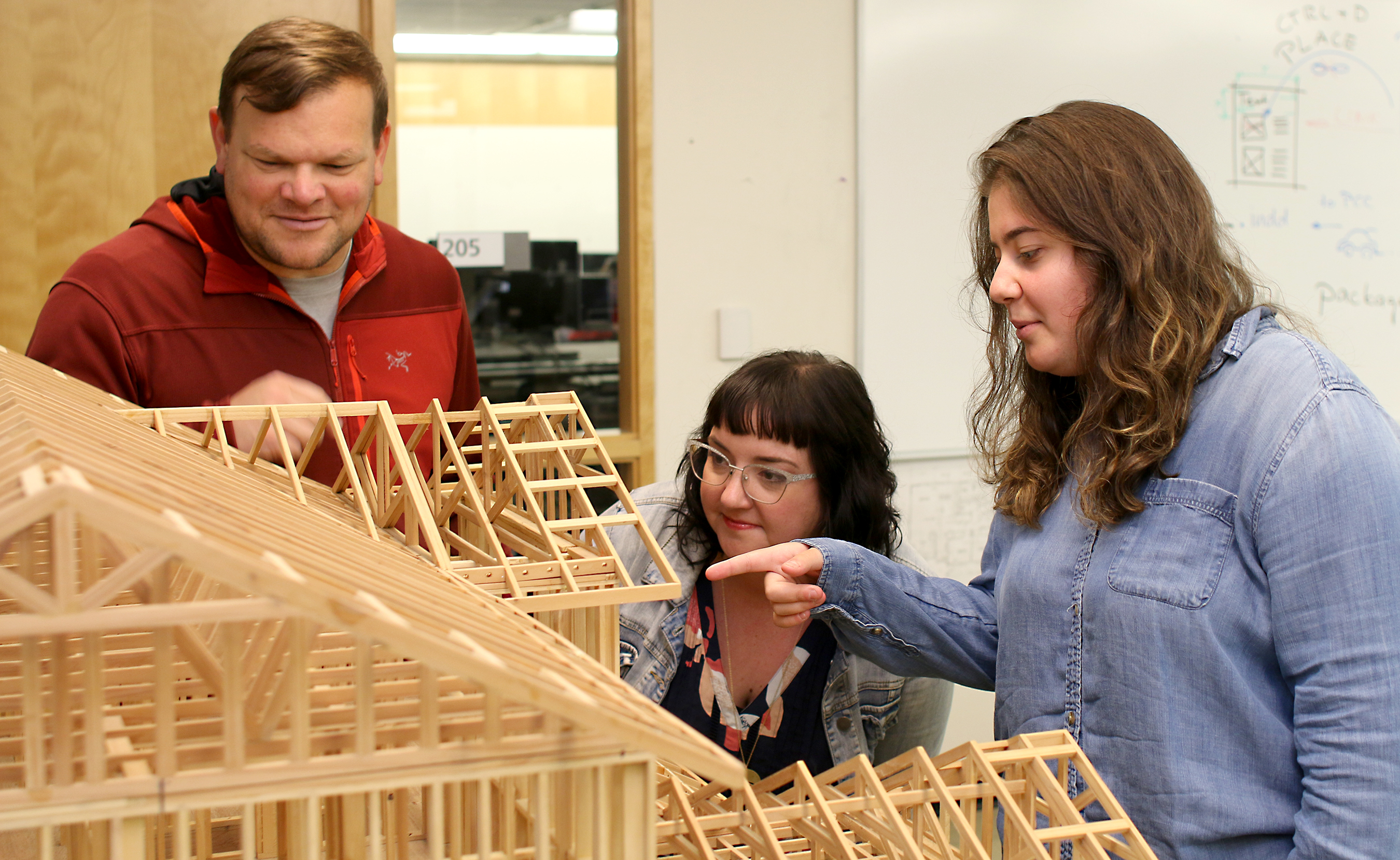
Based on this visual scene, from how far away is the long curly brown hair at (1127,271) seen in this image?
1032mm

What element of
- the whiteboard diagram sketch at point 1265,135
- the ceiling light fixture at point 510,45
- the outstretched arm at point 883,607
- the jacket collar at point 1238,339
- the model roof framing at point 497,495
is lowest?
the outstretched arm at point 883,607

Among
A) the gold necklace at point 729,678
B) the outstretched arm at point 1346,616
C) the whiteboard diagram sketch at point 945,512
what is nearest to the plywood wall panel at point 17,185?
the gold necklace at point 729,678

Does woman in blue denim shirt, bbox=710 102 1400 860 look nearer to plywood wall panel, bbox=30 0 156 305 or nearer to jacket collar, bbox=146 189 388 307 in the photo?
jacket collar, bbox=146 189 388 307

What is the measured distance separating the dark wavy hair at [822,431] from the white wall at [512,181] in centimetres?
123

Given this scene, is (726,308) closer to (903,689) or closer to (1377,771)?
(903,689)

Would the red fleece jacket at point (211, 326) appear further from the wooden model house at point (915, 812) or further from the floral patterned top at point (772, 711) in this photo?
the wooden model house at point (915, 812)

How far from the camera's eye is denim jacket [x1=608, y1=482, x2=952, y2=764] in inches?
55.5

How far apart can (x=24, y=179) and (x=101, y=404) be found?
1.43 metres

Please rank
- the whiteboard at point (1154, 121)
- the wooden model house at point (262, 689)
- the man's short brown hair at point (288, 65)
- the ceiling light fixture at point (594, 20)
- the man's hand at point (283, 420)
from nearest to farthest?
1. the wooden model house at point (262, 689)
2. the man's hand at point (283, 420)
3. the man's short brown hair at point (288, 65)
4. the ceiling light fixture at point (594, 20)
5. the whiteboard at point (1154, 121)

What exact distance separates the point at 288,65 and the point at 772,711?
103 cm

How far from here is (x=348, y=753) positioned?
1.91 ft

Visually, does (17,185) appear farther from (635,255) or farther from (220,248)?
(635,255)

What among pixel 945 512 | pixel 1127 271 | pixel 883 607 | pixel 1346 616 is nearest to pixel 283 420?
pixel 883 607

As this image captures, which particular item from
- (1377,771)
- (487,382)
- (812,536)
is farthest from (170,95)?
(1377,771)
